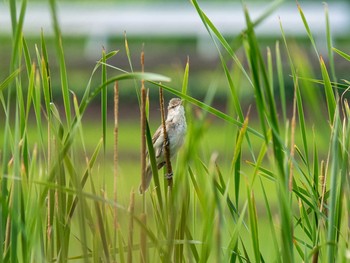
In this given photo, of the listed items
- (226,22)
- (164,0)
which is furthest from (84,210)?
(164,0)

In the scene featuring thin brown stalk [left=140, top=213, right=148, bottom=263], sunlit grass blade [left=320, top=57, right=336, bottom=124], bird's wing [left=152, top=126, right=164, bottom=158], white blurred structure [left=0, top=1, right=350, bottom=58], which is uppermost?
white blurred structure [left=0, top=1, right=350, bottom=58]

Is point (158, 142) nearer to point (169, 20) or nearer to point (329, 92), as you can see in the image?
point (329, 92)

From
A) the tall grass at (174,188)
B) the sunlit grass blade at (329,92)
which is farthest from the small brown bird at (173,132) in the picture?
the sunlit grass blade at (329,92)

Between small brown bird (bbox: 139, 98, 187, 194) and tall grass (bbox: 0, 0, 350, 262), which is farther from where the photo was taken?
small brown bird (bbox: 139, 98, 187, 194)

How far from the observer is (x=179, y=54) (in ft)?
56.5

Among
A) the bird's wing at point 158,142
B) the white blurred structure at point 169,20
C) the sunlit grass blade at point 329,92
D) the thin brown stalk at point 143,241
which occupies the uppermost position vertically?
the white blurred structure at point 169,20

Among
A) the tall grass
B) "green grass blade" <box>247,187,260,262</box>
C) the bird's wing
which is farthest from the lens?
the bird's wing

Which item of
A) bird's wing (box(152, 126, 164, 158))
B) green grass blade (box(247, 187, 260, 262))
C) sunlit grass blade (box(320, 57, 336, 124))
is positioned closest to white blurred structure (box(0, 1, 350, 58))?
bird's wing (box(152, 126, 164, 158))

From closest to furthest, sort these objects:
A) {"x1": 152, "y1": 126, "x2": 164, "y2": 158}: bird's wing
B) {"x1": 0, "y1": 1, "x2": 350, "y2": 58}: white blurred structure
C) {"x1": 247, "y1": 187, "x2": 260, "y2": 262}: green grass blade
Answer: {"x1": 247, "y1": 187, "x2": 260, "y2": 262}: green grass blade
{"x1": 152, "y1": 126, "x2": 164, "y2": 158}: bird's wing
{"x1": 0, "y1": 1, "x2": 350, "y2": 58}: white blurred structure

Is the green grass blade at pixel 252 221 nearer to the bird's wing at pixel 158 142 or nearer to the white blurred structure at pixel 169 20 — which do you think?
the bird's wing at pixel 158 142

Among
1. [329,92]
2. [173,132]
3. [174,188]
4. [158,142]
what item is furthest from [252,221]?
[158,142]

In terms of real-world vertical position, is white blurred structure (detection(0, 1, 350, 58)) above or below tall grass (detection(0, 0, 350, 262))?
above

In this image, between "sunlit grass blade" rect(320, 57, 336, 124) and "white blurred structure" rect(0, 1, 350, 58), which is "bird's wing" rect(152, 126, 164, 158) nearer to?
"sunlit grass blade" rect(320, 57, 336, 124)

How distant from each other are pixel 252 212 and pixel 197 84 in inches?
582
